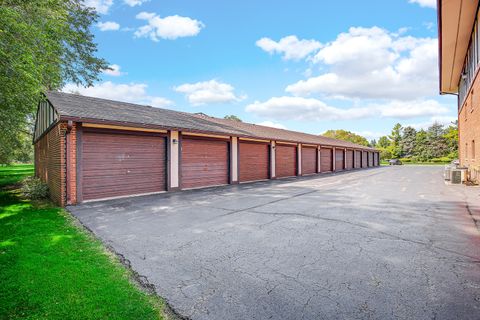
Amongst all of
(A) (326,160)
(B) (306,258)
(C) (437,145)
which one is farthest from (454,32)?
(C) (437,145)

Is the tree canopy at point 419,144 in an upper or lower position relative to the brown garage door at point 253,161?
upper

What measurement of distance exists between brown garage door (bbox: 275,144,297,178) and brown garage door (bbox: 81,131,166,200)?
28.9ft

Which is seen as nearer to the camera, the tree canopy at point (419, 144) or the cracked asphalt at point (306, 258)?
the cracked asphalt at point (306, 258)

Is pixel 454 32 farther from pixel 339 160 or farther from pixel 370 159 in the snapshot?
pixel 370 159

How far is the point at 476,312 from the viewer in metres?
2.24

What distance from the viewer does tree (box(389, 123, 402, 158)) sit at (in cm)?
5912

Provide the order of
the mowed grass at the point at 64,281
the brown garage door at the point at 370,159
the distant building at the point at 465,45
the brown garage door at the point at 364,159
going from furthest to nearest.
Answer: the brown garage door at the point at 370,159
the brown garage door at the point at 364,159
the distant building at the point at 465,45
the mowed grass at the point at 64,281

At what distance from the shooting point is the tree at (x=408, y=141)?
58125 mm

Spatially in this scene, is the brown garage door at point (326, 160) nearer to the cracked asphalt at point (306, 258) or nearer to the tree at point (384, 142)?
the cracked asphalt at point (306, 258)

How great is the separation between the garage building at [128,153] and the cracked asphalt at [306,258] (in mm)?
2007

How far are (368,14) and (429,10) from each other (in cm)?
328

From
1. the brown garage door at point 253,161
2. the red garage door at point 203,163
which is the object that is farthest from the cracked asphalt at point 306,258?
the brown garage door at point 253,161

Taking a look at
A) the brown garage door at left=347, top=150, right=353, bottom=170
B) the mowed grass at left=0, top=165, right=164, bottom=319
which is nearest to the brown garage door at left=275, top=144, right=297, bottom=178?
the brown garage door at left=347, top=150, right=353, bottom=170

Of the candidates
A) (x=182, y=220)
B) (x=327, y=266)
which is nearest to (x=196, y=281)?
(x=327, y=266)
